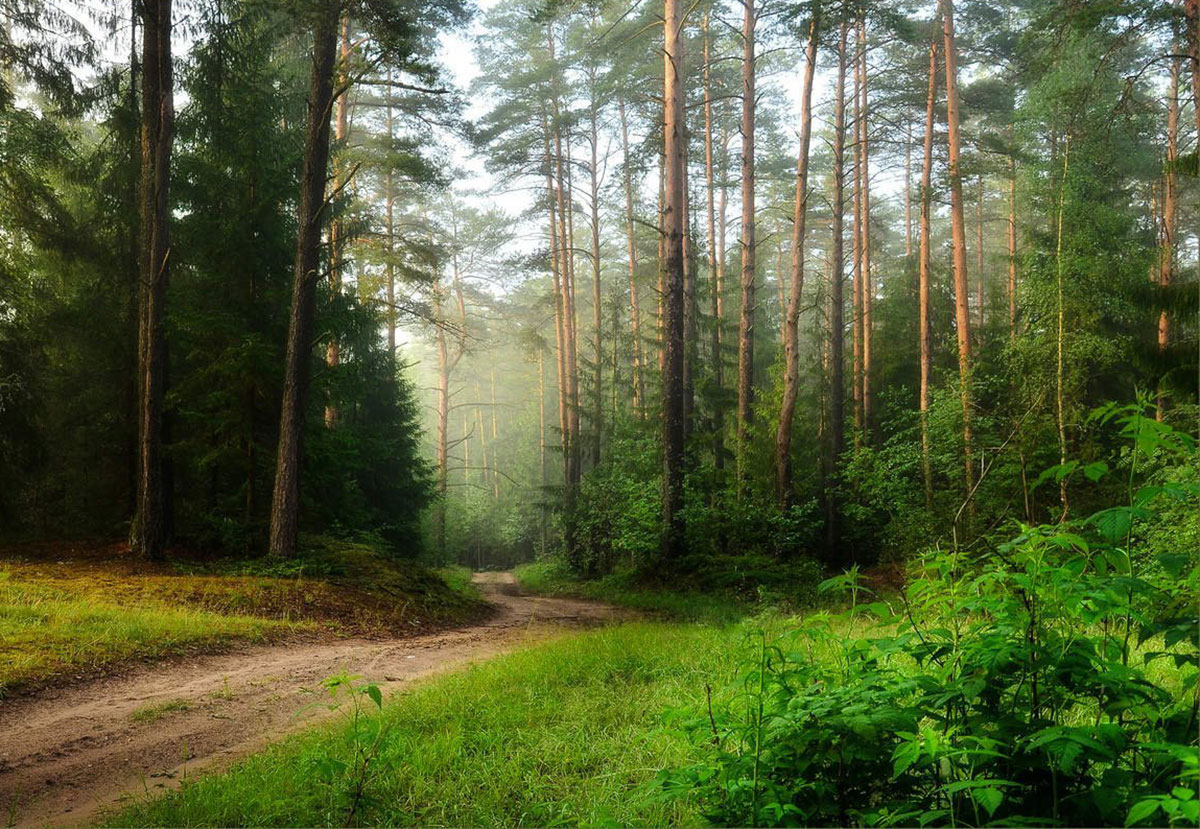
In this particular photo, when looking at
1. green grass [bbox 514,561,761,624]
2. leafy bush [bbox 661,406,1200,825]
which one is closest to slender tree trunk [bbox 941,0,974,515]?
green grass [bbox 514,561,761,624]

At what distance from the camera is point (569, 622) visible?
35.0ft

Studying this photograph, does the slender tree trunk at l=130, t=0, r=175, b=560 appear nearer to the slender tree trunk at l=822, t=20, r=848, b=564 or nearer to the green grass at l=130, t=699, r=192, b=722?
the green grass at l=130, t=699, r=192, b=722

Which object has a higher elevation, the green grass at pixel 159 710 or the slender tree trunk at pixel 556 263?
the slender tree trunk at pixel 556 263

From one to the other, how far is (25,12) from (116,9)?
4.55ft

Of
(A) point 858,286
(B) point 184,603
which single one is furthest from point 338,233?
(A) point 858,286

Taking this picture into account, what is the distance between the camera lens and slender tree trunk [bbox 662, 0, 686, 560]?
44.1ft

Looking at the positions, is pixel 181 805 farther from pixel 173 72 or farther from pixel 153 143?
pixel 173 72

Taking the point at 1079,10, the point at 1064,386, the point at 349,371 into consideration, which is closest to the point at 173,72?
the point at 349,371

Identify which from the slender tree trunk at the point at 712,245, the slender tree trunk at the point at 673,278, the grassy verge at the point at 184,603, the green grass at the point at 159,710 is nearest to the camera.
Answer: the green grass at the point at 159,710

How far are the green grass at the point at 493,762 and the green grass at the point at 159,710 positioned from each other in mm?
1402

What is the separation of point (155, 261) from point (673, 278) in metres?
9.47

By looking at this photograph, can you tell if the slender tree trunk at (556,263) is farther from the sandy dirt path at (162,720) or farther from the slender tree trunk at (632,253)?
the sandy dirt path at (162,720)

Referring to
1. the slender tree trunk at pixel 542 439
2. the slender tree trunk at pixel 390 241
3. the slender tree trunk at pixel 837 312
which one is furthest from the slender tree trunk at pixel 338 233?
the slender tree trunk at pixel 542 439

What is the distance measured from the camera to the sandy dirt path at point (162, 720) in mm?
3633
